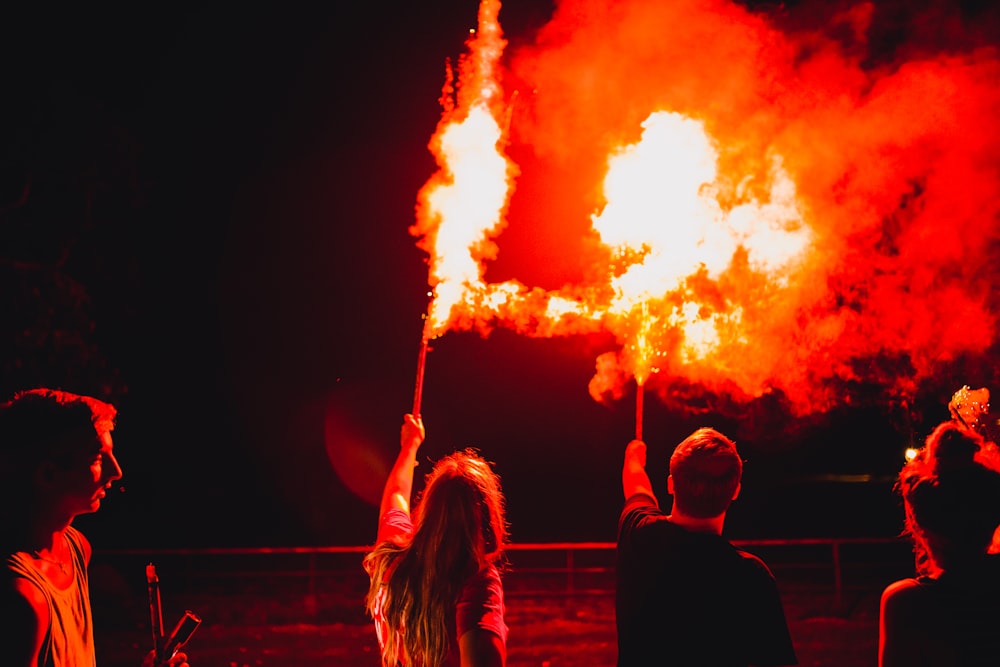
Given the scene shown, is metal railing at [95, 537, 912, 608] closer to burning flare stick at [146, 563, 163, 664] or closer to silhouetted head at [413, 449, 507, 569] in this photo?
burning flare stick at [146, 563, 163, 664]

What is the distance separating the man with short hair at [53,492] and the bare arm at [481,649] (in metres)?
1.31

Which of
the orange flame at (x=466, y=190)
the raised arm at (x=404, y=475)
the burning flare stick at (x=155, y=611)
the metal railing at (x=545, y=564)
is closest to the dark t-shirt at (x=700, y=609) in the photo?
the raised arm at (x=404, y=475)

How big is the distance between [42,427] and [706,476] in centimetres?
249

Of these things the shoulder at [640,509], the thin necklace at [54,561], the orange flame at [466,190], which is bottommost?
the thin necklace at [54,561]

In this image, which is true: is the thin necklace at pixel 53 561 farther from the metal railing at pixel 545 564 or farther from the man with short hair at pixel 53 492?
the metal railing at pixel 545 564

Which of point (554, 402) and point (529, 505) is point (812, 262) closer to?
point (529, 505)

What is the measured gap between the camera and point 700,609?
271 centimetres

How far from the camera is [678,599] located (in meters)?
2.75

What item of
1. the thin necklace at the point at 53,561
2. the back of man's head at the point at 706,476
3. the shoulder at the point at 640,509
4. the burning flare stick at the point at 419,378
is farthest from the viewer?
the burning flare stick at the point at 419,378

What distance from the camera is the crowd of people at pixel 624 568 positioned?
2.27 m

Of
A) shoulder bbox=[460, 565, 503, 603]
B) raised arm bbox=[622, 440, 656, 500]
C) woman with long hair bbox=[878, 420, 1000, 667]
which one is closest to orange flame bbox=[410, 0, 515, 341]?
raised arm bbox=[622, 440, 656, 500]

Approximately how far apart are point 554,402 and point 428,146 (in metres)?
34.1

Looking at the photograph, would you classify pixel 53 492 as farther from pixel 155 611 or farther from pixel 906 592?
pixel 906 592

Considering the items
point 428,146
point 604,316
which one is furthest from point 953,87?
point 428,146
